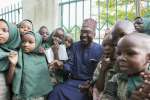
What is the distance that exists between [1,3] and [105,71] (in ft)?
32.9

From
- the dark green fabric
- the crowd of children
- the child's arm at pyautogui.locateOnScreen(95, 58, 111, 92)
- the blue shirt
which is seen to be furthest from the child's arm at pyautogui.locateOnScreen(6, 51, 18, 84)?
the dark green fabric

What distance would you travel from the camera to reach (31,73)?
4512 millimetres

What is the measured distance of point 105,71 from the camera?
354cm

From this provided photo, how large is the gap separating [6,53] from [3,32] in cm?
23

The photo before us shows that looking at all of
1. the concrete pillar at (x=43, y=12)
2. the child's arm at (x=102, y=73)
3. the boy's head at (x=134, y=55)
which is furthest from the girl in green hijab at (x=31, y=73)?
the concrete pillar at (x=43, y=12)

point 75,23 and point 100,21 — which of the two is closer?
point 100,21

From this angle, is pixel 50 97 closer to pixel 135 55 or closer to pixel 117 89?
pixel 117 89

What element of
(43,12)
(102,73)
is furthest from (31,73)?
(43,12)

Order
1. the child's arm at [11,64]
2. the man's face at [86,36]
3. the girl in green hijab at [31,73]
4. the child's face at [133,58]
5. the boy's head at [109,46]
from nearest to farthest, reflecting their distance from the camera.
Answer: the child's face at [133,58] → the boy's head at [109,46] → the child's arm at [11,64] → the girl in green hijab at [31,73] → the man's face at [86,36]

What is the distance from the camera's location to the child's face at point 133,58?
8.98 ft

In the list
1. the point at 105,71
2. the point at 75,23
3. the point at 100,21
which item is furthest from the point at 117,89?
the point at 75,23

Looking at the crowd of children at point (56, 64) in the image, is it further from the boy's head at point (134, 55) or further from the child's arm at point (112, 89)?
the boy's head at point (134, 55)

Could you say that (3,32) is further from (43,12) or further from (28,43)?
(43,12)

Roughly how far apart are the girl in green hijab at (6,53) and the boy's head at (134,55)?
1794mm
